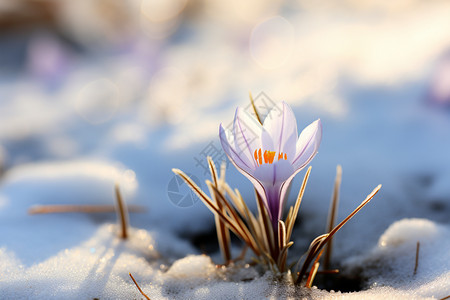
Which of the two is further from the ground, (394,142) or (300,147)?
(394,142)

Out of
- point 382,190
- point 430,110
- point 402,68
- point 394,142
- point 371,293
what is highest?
point 402,68

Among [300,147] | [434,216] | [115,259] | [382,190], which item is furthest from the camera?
[382,190]

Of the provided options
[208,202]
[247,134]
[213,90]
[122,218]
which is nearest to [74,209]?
[122,218]

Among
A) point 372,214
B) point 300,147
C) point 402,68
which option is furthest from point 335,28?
point 300,147

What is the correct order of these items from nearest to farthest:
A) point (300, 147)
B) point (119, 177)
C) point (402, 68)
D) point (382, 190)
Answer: point (300, 147), point (382, 190), point (119, 177), point (402, 68)

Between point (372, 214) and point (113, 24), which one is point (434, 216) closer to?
point (372, 214)

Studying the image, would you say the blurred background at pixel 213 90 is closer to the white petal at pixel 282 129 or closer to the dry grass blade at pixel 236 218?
the dry grass blade at pixel 236 218

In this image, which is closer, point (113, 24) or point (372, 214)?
point (372, 214)

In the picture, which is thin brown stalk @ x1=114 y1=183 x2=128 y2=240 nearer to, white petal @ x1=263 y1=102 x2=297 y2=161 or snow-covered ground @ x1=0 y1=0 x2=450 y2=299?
snow-covered ground @ x1=0 y1=0 x2=450 y2=299
